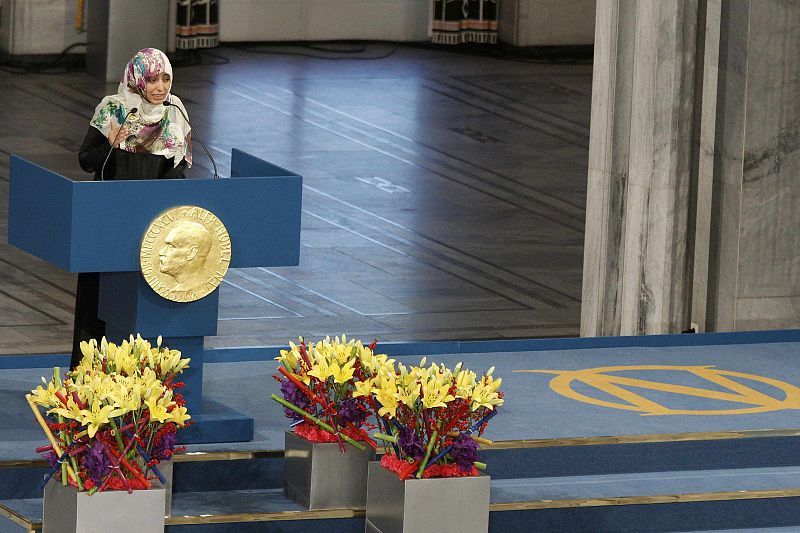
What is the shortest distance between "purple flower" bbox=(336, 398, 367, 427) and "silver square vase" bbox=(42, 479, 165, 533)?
0.75 metres

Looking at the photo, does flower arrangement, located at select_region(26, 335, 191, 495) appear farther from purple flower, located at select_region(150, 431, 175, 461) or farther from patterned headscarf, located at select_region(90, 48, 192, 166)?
patterned headscarf, located at select_region(90, 48, 192, 166)

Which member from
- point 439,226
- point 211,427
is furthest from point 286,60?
point 211,427

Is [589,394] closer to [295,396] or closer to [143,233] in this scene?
[295,396]

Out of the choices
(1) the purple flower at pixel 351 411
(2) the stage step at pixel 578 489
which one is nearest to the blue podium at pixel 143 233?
(2) the stage step at pixel 578 489

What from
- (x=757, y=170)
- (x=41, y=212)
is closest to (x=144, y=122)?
(x=41, y=212)

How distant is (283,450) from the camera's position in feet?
20.5

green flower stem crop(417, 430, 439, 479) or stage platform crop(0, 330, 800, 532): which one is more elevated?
green flower stem crop(417, 430, 439, 479)

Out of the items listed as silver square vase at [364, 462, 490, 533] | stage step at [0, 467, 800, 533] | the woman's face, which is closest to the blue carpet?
stage step at [0, 467, 800, 533]

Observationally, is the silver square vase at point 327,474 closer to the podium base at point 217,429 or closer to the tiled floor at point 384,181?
the podium base at point 217,429

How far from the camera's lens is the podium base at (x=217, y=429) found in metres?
6.26

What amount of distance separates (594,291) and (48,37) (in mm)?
10145

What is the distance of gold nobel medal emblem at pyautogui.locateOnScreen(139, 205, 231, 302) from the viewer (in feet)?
19.8

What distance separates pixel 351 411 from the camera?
5941 mm

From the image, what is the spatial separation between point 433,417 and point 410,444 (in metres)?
0.11
